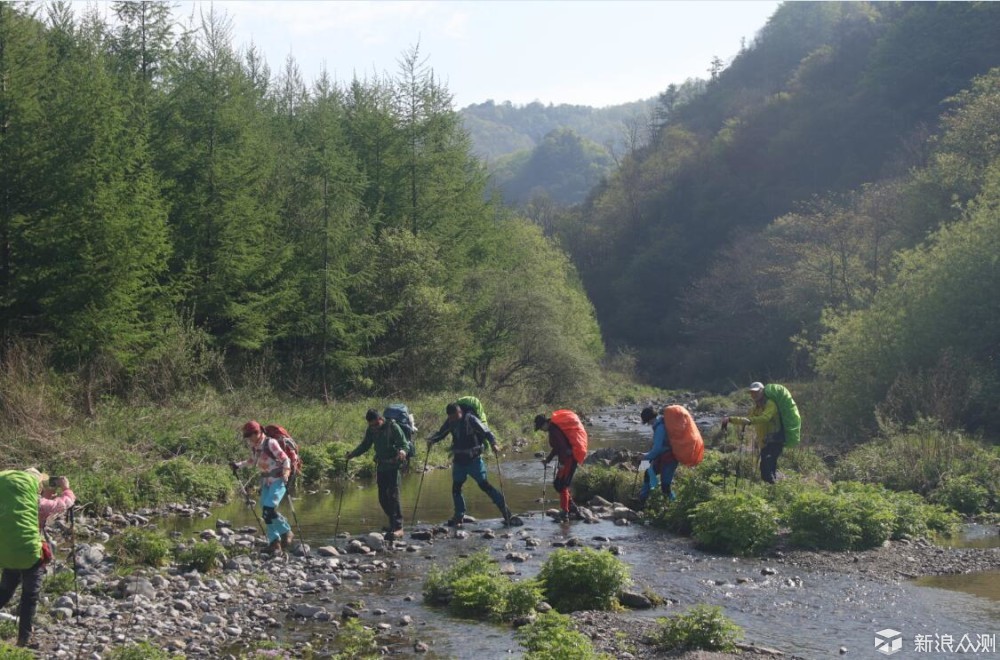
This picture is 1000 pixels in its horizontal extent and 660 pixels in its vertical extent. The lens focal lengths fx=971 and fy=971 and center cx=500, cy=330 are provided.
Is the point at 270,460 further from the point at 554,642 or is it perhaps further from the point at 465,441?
the point at 554,642

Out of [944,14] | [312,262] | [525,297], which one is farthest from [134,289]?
[944,14]

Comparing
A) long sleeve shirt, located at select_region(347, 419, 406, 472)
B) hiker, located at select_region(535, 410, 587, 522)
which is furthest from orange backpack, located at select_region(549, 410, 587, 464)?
long sleeve shirt, located at select_region(347, 419, 406, 472)

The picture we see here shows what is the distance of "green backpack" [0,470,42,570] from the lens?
975cm

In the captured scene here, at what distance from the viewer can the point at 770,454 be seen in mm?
18859

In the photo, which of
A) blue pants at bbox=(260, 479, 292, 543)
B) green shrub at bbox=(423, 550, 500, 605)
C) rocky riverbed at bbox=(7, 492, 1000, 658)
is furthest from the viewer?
blue pants at bbox=(260, 479, 292, 543)

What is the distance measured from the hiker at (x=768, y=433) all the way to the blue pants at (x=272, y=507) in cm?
873

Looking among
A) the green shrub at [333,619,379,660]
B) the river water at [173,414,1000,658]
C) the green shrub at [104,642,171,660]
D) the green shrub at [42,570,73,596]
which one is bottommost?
the river water at [173,414,1000,658]

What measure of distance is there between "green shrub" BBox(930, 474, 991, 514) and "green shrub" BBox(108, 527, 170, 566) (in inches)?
553

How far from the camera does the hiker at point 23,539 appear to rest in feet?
32.0

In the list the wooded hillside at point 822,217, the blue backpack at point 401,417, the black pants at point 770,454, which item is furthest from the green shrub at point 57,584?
the wooded hillside at point 822,217

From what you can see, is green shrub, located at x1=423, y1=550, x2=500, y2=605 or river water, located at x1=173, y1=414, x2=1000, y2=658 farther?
green shrub, located at x1=423, y1=550, x2=500, y2=605

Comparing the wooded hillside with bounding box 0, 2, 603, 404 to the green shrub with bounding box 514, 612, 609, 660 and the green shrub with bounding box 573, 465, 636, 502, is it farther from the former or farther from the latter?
the green shrub with bounding box 514, 612, 609, 660

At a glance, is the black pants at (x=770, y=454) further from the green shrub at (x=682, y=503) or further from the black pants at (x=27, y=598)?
the black pants at (x=27, y=598)

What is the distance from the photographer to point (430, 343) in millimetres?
37500
